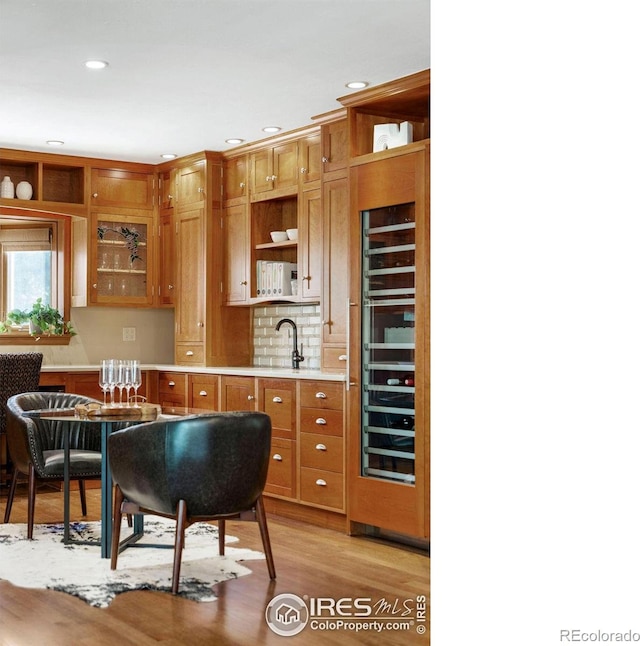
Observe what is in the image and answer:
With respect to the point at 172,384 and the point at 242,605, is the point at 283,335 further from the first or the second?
the point at 242,605

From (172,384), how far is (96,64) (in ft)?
9.05

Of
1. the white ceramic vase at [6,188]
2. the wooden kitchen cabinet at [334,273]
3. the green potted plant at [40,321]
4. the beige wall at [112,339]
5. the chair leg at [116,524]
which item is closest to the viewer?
the chair leg at [116,524]

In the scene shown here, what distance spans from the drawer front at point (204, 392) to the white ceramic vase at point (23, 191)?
1.89 m

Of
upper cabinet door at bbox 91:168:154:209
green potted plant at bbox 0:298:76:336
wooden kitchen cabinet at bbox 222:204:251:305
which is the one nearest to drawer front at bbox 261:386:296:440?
wooden kitchen cabinet at bbox 222:204:251:305

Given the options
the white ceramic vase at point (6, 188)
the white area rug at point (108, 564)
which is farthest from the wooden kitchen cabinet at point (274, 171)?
the white area rug at point (108, 564)

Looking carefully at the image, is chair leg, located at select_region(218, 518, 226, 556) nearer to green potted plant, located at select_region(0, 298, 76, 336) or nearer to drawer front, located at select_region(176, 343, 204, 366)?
drawer front, located at select_region(176, 343, 204, 366)

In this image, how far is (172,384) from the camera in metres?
6.43

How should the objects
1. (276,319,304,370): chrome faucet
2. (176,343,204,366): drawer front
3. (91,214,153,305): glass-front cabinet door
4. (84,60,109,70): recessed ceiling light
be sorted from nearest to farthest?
(84,60,109,70): recessed ceiling light < (276,319,304,370): chrome faucet < (176,343,204,366): drawer front < (91,214,153,305): glass-front cabinet door

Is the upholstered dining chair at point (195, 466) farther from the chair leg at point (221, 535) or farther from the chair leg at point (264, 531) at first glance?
the chair leg at point (221, 535)

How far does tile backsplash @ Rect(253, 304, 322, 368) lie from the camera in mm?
6035

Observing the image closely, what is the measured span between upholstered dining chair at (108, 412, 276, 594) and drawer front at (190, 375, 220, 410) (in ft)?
7.66

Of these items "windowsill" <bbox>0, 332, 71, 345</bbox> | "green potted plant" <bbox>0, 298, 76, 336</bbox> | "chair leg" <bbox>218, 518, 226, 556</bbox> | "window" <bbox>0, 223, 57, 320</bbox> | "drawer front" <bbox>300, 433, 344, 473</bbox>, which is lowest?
"chair leg" <bbox>218, 518, 226, 556</bbox>

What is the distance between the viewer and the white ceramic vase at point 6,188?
250 inches
